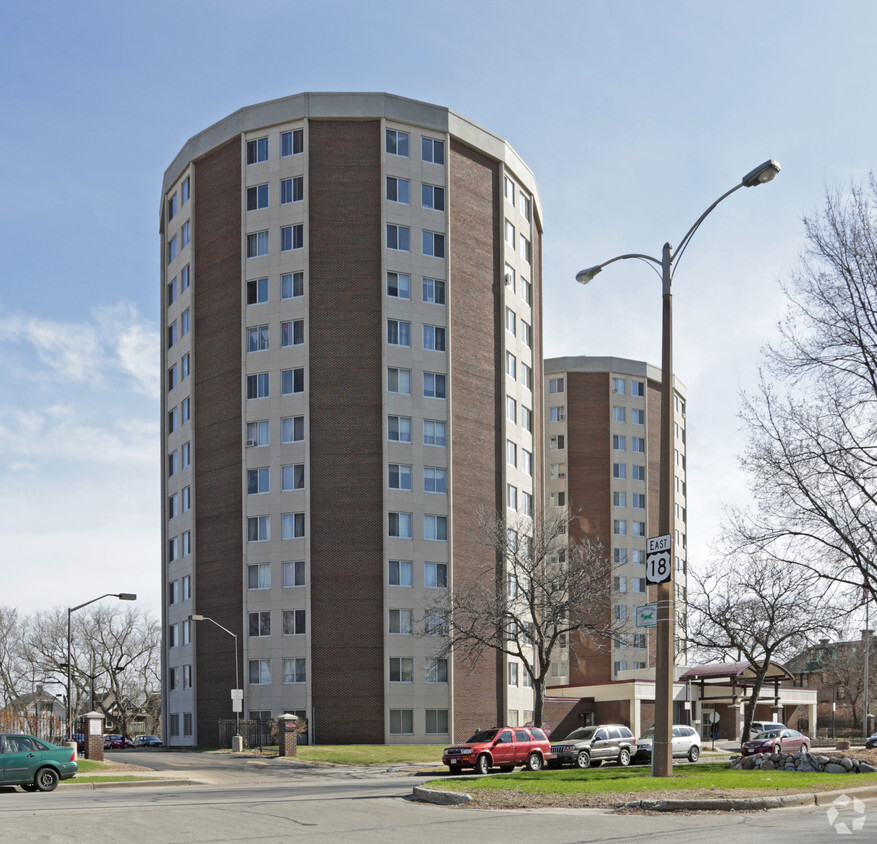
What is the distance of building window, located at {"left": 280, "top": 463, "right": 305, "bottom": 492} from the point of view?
6244 cm

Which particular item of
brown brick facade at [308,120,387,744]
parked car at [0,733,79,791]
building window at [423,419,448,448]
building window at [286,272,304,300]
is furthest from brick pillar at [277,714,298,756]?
building window at [286,272,304,300]

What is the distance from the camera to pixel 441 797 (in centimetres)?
2222

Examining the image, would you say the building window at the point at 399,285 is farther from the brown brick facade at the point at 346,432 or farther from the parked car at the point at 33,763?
the parked car at the point at 33,763

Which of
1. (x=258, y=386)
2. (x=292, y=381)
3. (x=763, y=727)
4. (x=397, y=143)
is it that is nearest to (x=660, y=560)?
(x=763, y=727)

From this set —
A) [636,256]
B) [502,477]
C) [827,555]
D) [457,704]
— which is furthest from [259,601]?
[636,256]

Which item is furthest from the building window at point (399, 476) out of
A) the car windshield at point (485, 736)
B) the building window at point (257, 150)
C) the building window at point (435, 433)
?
the car windshield at point (485, 736)

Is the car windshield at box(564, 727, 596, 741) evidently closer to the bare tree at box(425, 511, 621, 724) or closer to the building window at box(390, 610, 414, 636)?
the bare tree at box(425, 511, 621, 724)

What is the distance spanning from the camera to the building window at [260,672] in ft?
201

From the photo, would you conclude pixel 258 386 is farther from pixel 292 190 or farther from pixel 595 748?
pixel 595 748

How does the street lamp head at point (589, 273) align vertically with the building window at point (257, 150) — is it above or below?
below

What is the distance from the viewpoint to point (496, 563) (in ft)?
208

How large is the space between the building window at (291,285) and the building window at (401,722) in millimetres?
25409

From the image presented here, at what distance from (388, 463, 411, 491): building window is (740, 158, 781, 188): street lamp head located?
43.6m

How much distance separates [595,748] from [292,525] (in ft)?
92.0
